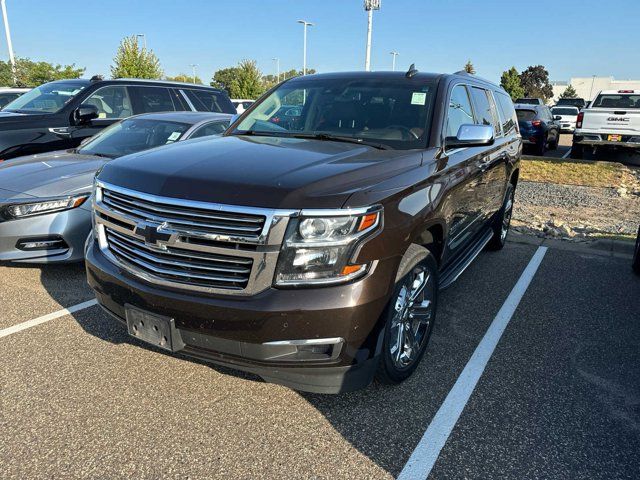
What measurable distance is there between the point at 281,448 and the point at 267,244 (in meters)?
1.06

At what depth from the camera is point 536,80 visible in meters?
79.1

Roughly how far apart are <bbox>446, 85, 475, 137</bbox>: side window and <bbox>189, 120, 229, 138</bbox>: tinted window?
3.02m

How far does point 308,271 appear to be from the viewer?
243 centimetres

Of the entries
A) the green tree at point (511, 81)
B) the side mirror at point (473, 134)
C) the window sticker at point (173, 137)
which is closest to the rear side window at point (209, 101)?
the window sticker at point (173, 137)

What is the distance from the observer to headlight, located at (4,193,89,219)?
14.8 ft

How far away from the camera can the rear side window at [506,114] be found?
5.65 m

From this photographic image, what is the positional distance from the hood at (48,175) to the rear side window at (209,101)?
3.26m

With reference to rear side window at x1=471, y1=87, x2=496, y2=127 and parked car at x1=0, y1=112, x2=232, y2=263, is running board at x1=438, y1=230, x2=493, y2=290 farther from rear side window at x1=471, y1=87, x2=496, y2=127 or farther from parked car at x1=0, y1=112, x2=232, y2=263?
parked car at x1=0, y1=112, x2=232, y2=263

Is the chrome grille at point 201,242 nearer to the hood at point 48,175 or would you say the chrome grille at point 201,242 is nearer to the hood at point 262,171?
the hood at point 262,171

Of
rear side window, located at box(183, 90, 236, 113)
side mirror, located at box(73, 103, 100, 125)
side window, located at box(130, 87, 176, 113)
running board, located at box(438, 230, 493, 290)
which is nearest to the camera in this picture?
running board, located at box(438, 230, 493, 290)

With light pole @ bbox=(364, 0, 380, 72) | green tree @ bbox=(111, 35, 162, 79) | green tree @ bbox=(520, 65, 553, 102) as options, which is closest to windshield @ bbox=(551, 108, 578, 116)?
light pole @ bbox=(364, 0, 380, 72)

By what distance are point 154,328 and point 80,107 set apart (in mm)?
5702

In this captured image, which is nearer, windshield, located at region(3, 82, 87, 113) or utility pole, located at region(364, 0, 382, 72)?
windshield, located at region(3, 82, 87, 113)

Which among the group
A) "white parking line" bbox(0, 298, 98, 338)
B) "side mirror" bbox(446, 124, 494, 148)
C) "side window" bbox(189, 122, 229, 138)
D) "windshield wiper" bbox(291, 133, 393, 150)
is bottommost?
"white parking line" bbox(0, 298, 98, 338)
